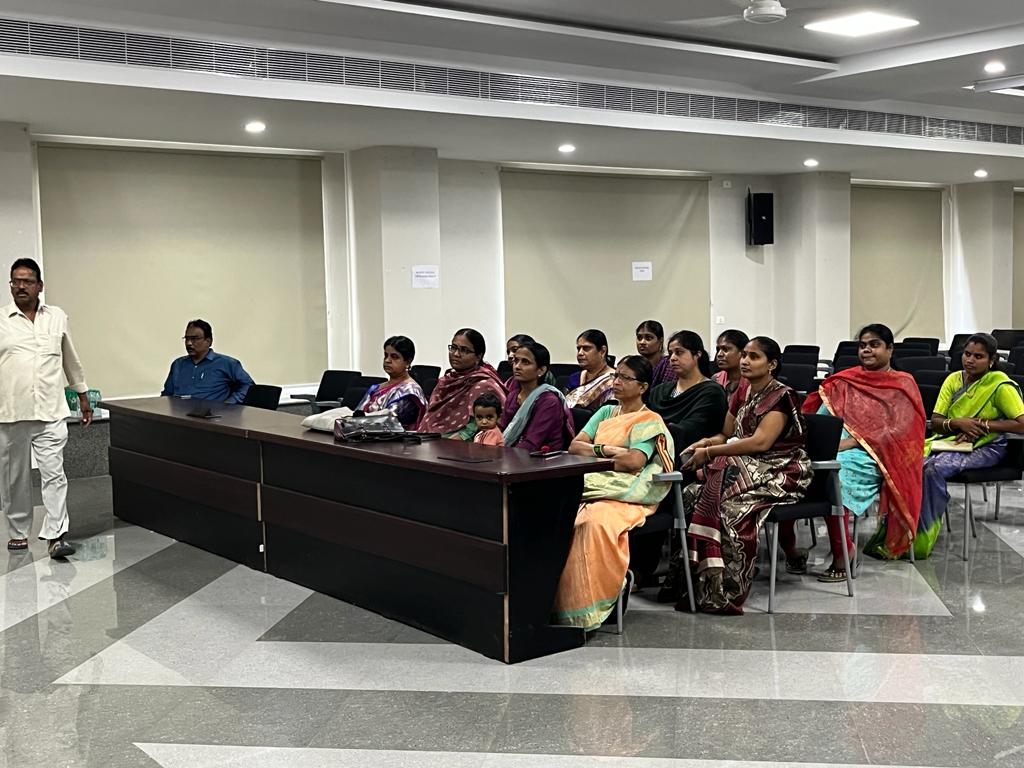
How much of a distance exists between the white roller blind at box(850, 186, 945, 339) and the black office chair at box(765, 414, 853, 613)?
8.82 m

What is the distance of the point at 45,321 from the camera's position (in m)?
6.18

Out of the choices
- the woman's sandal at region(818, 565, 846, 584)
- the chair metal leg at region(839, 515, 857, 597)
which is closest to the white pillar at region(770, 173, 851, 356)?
the woman's sandal at region(818, 565, 846, 584)

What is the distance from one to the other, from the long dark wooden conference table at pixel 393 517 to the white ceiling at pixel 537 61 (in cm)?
231

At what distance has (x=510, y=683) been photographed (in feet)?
13.2

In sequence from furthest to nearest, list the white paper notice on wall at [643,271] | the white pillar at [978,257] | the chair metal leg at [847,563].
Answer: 1. the white pillar at [978,257]
2. the white paper notice on wall at [643,271]
3. the chair metal leg at [847,563]

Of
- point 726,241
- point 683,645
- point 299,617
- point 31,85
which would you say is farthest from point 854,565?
point 726,241

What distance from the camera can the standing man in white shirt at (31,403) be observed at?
238 inches

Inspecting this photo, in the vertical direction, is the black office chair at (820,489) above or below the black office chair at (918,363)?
below

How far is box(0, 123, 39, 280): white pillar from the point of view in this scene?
27.1ft

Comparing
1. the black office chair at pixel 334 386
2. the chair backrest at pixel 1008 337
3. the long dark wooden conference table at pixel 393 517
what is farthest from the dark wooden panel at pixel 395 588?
the chair backrest at pixel 1008 337

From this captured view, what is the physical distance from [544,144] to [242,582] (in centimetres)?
534

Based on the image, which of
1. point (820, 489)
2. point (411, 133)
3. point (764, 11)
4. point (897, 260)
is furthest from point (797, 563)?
point (897, 260)

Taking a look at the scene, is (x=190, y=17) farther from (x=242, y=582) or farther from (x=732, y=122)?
(x=732, y=122)

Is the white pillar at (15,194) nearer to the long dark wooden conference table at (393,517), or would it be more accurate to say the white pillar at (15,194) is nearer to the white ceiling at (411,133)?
the white ceiling at (411,133)
